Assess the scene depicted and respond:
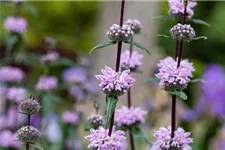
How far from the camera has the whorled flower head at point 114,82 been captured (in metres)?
1.00

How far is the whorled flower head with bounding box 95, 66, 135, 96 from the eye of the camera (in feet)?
3.28

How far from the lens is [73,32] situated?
9742 mm

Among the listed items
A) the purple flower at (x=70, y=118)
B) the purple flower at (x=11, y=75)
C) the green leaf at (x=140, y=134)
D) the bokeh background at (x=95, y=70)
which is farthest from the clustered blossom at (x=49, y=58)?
the green leaf at (x=140, y=134)

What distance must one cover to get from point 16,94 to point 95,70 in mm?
3504

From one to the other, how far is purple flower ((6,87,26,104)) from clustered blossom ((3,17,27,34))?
19cm

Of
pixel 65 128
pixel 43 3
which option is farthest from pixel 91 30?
pixel 65 128

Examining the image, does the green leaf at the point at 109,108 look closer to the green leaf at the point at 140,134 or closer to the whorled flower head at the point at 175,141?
the whorled flower head at the point at 175,141

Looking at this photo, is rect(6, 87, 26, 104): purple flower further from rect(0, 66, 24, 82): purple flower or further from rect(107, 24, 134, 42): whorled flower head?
rect(107, 24, 134, 42): whorled flower head

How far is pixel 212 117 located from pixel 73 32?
253 inches

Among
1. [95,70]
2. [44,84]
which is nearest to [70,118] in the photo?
[44,84]

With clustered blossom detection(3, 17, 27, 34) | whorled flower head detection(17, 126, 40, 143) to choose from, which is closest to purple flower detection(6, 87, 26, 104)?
clustered blossom detection(3, 17, 27, 34)

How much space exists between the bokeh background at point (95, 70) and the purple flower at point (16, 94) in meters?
0.04

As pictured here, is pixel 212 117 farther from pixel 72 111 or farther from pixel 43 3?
pixel 43 3

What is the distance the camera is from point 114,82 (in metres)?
1.00
